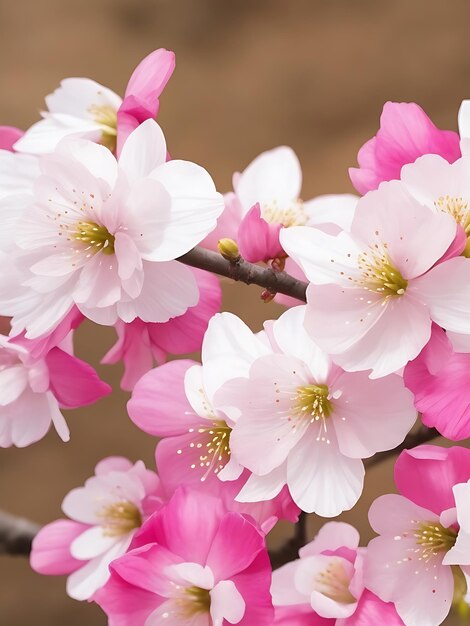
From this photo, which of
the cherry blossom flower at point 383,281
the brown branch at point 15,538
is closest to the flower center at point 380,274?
the cherry blossom flower at point 383,281

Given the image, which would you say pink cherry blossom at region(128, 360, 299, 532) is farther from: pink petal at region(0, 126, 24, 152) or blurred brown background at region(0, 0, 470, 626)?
blurred brown background at region(0, 0, 470, 626)

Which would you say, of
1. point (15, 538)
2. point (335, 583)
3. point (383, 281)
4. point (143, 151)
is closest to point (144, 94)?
point (143, 151)

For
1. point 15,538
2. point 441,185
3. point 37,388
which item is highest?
point 441,185

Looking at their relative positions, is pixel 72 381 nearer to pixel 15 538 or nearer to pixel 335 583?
pixel 335 583

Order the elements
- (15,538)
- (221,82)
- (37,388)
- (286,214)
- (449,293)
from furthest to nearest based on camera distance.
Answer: (221,82) → (15,538) → (286,214) → (37,388) → (449,293)

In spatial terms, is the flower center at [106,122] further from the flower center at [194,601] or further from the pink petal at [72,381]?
the flower center at [194,601]

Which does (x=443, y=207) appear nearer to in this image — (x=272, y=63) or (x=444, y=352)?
(x=444, y=352)

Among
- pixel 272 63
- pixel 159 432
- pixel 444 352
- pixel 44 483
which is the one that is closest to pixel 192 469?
pixel 159 432
